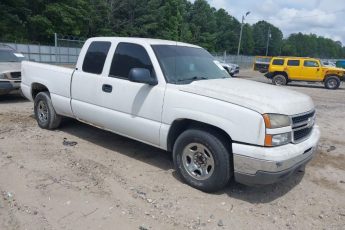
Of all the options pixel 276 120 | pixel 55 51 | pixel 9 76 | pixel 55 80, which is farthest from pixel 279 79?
pixel 276 120

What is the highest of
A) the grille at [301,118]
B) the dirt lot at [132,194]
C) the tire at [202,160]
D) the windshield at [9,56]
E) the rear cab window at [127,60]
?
the rear cab window at [127,60]

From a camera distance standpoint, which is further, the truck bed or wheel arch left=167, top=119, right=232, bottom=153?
the truck bed

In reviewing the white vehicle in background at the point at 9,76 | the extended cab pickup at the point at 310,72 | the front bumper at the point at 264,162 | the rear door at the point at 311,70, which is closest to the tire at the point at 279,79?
the extended cab pickup at the point at 310,72

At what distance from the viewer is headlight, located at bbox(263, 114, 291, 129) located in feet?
12.2

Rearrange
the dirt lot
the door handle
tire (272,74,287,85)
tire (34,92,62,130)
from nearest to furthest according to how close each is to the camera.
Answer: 1. the dirt lot
2. the door handle
3. tire (34,92,62,130)
4. tire (272,74,287,85)

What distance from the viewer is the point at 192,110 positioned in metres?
4.18

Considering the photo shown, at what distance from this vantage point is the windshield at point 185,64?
15.4ft

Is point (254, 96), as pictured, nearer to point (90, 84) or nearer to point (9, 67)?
point (90, 84)

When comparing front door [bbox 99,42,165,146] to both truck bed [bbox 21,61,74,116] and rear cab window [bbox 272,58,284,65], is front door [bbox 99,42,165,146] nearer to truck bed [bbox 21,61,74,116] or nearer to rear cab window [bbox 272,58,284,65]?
truck bed [bbox 21,61,74,116]

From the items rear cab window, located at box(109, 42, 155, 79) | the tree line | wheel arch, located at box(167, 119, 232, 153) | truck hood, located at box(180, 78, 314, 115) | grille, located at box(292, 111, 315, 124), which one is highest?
the tree line

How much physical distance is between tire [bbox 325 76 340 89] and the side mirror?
788 inches

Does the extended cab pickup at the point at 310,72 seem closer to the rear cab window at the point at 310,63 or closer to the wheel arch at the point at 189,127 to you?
the rear cab window at the point at 310,63

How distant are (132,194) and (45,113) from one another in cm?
332

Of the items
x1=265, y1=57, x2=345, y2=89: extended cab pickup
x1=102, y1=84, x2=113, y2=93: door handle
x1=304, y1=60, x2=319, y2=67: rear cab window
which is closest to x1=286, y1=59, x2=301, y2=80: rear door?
x1=265, y1=57, x2=345, y2=89: extended cab pickup
